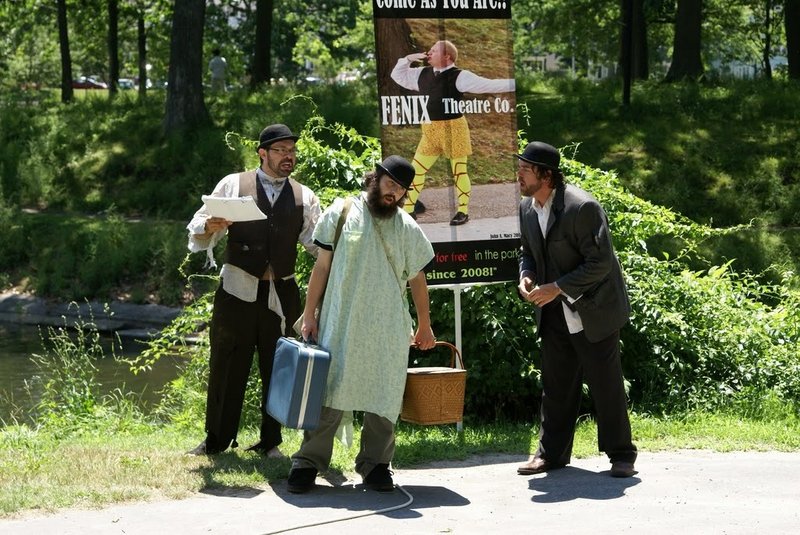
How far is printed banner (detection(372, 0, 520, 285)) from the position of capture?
8562 millimetres

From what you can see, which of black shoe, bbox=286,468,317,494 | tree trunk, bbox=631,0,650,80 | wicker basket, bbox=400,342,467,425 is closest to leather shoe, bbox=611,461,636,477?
wicker basket, bbox=400,342,467,425

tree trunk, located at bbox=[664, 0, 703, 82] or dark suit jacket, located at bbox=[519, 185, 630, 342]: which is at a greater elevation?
tree trunk, located at bbox=[664, 0, 703, 82]

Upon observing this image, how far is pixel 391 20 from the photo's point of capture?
8531 millimetres

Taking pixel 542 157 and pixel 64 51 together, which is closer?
pixel 542 157

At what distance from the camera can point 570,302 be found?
7.21 metres

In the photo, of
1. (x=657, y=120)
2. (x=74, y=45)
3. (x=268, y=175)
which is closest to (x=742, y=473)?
(x=268, y=175)

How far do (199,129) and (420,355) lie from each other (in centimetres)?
1641

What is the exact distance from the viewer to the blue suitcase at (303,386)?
6672 millimetres

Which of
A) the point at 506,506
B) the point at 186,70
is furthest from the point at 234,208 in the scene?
the point at 186,70

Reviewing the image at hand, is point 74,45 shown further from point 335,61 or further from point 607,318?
point 607,318

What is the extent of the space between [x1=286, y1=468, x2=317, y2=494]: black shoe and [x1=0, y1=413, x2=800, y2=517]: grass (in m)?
0.22

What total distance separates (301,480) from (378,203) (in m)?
1.55

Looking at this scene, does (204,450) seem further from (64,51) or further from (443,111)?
(64,51)

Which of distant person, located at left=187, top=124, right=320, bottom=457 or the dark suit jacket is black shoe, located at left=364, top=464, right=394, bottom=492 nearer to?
distant person, located at left=187, top=124, right=320, bottom=457
